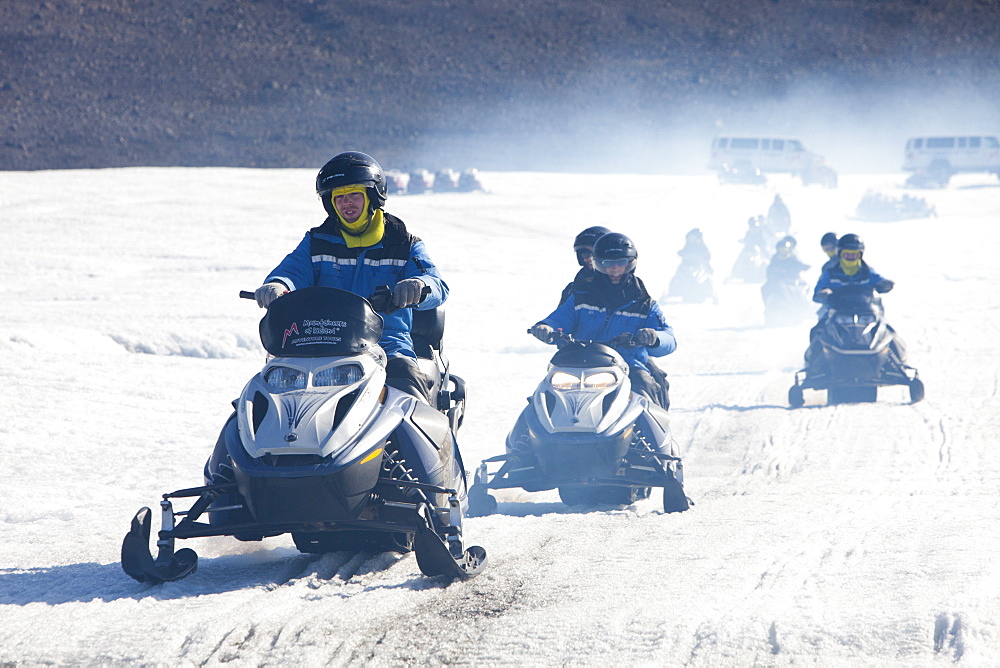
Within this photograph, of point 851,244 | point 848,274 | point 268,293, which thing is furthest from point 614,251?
point 848,274

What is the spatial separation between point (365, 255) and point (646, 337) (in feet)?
8.53

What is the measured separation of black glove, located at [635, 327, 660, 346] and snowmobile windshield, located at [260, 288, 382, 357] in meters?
2.97

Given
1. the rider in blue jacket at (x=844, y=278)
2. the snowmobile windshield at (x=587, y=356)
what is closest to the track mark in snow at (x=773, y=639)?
the snowmobile windshield at (x=587, y=356)

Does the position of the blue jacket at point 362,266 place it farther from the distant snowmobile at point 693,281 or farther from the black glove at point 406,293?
the distant snowmobile at point 693,281

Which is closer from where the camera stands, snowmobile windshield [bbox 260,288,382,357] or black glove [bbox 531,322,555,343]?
snowmobile windshield [bbox 260,288,382,357]

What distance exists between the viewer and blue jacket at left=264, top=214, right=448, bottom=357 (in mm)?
5176

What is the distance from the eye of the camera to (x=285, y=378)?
4.44m

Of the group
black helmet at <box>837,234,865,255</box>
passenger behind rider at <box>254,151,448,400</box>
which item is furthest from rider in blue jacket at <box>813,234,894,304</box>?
passenger behind rider at <box>254,151,448,400</box>

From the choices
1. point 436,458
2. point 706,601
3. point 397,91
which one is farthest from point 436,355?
point 397,91

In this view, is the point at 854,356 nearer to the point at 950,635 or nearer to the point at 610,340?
the point at 610,340

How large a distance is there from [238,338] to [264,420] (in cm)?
883

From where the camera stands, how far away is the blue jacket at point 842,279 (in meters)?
11.7

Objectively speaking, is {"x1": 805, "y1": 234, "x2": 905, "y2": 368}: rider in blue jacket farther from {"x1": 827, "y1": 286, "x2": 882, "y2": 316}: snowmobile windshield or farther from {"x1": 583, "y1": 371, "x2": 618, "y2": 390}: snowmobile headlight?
{"x1": 583, "y1": 371, "x2": 618, "y2": 390}: snowmobile headlight

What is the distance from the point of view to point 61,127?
57562mm
